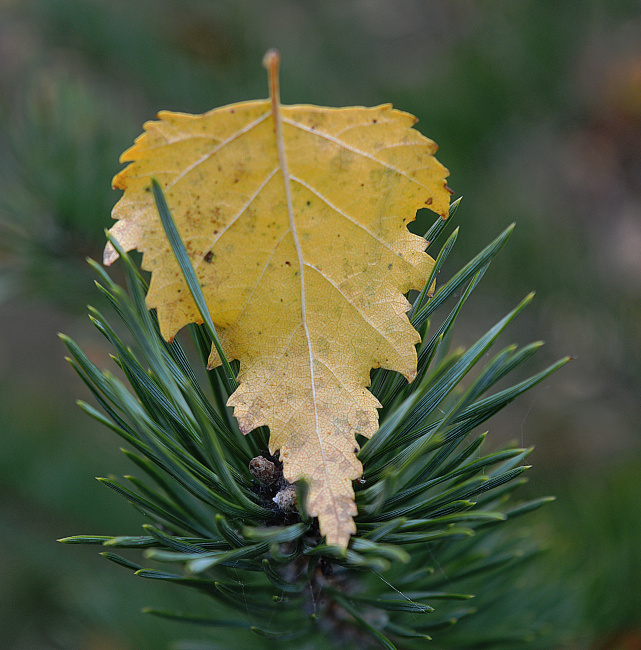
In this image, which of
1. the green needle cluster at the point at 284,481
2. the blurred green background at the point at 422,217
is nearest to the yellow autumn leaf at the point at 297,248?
the green needle cluster at the point at 284,481

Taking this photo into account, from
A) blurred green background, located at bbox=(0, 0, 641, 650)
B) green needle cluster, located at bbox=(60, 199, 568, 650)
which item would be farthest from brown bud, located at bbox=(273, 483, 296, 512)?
blurred green background, located at bbox=(0, 0, 641, 650)

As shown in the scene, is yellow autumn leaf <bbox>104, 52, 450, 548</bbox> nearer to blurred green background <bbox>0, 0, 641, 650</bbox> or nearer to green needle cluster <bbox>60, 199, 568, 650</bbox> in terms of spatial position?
green needle cluster <bbox>60, 199, 568, 650</bbox>

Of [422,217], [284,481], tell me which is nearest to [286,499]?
[284,481]

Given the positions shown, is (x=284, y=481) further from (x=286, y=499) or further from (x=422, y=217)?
(x=422, y=217)

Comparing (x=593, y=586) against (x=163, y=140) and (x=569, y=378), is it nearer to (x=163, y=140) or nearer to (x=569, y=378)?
(x=569, y=378)

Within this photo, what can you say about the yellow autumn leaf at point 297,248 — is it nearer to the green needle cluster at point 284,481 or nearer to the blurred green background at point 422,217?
the green needle cluster at point 284,481

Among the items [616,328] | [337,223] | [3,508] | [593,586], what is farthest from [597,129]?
[3,508]

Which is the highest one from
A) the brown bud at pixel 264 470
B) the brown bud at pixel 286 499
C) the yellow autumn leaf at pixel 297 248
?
the yellow autumn leaf at pixel 297 248

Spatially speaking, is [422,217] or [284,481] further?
[422,217]
